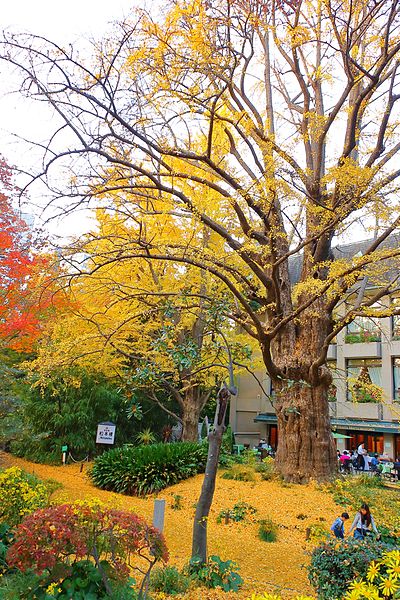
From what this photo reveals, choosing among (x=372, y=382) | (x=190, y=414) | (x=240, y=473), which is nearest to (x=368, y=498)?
(x=240, y=473)

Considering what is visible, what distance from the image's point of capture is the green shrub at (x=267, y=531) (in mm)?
8094

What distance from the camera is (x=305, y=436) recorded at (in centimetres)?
1138

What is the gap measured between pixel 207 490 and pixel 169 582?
4.07ft

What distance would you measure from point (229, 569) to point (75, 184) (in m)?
7.40

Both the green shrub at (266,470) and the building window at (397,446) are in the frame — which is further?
the building window at (397,446)

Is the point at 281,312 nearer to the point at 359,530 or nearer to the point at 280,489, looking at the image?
the point at 280,489

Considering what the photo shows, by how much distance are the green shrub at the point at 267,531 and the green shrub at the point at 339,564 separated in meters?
3.64

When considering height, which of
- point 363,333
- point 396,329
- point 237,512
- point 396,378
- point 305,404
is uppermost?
point 363,333

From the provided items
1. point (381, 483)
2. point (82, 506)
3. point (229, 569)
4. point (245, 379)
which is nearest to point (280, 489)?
point (381, 483)

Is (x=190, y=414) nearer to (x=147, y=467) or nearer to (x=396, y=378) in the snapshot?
(x=147, y=467)

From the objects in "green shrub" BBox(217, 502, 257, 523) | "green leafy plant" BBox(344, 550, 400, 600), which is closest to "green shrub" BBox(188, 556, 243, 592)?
"green leafy plant" BBox(344, 550, 400, 600)

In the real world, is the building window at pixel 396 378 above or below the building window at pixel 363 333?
below

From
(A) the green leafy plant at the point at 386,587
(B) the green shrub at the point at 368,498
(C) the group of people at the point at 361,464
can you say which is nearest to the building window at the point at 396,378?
(C) the group of people at the point at 361,464

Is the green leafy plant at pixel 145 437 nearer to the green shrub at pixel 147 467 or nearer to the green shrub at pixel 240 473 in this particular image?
the green shrub at pixel 147 467
